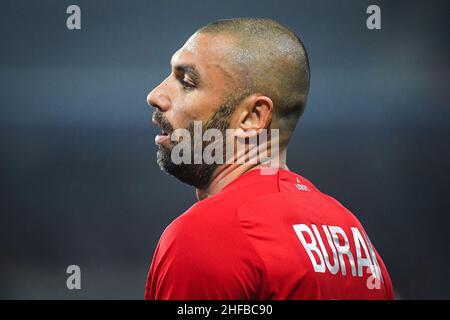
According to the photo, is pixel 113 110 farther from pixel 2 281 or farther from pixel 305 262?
pixel 305 262

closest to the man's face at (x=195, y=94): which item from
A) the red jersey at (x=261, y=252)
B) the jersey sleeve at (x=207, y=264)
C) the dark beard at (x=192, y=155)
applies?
the dark beard at (x=192, y=155)

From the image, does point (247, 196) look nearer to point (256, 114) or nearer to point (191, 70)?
point (256, 114)

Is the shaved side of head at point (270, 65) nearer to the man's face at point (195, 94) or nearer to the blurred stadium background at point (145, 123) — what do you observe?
the man's face at point (195, 94)

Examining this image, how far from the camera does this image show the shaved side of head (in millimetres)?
1512

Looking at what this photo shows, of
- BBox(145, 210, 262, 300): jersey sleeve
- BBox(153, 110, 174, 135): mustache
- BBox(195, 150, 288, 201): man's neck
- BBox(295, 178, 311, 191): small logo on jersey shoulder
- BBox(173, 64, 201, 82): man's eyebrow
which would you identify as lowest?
BBox(145, 210, 262, 300): jersey sleeve

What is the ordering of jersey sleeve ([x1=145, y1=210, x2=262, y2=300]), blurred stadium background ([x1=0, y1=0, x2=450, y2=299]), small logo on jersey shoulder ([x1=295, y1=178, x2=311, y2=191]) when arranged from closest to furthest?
1. jersey sleeve ([x1=145, y1=210, x2=262, y2=300])
2. small logo on jersey shoulder ([x1=295, y1=178, x2=311, y2=191])
3. blurred stadium background ([x1=0, y1=0, x2=450, y2=299])

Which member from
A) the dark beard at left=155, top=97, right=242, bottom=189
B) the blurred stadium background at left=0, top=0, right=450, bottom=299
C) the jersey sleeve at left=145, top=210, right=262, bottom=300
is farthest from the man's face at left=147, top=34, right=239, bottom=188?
the blurred stadium background at left=0, top=0, right=450, bottom=299

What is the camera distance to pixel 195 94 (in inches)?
60.1

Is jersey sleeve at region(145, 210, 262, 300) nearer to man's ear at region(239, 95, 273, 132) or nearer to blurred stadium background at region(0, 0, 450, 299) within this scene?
man's ear at region(239, 95, 273, 132)

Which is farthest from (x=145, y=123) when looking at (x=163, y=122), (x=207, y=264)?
(x=207, y=264)

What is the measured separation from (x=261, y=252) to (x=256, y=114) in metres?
0.39

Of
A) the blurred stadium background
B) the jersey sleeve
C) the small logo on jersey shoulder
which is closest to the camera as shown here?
the jersey sleeve

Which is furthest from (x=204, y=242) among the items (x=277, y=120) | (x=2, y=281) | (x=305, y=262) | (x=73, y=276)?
(x=2, y=281)

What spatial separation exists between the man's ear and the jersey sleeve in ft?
1.04
